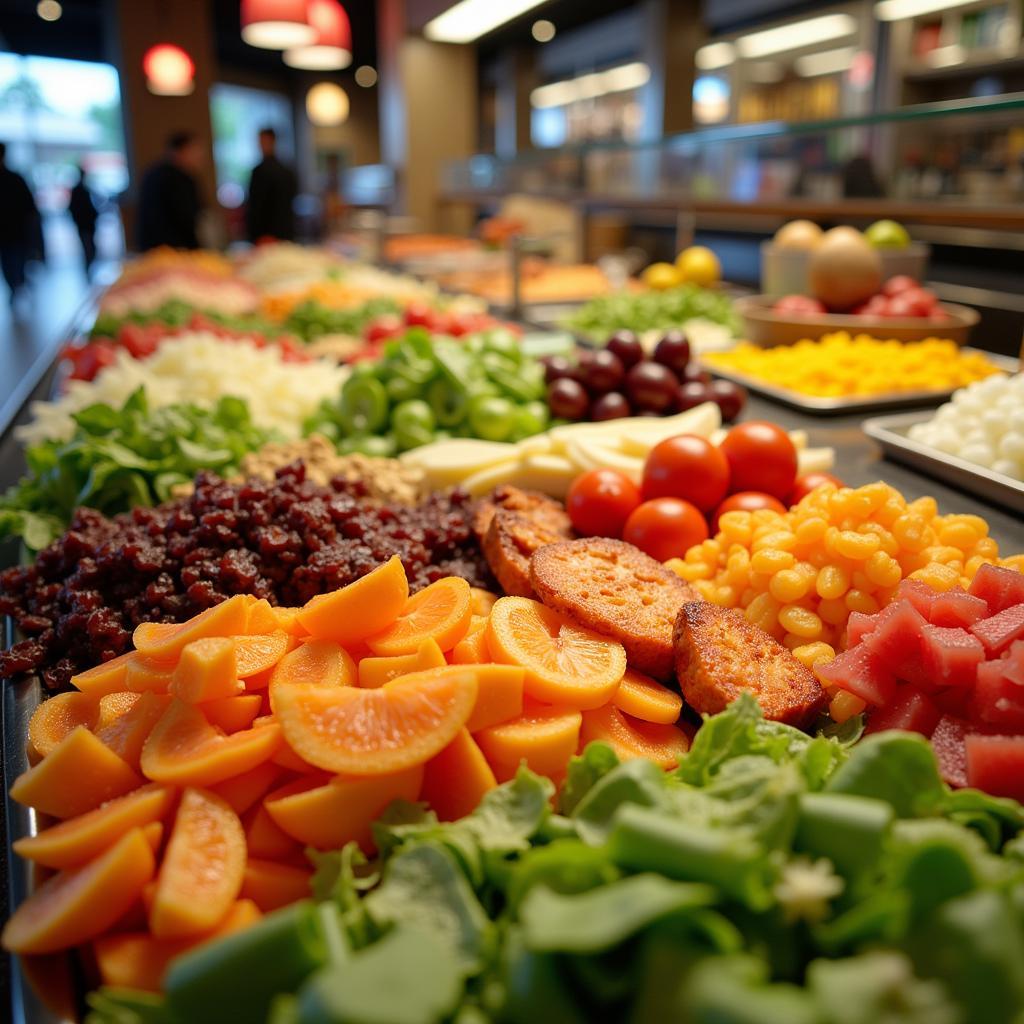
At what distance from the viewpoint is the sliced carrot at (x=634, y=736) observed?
1175 mm

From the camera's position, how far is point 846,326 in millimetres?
2990

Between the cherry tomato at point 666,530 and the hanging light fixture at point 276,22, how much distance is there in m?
6.62

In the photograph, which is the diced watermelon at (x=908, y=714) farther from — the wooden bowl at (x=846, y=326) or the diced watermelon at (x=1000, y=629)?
the wooden bowl at (x=846, y=326)

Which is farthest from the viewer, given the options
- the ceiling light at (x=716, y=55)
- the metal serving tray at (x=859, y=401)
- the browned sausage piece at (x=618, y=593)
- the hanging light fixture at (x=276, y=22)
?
the ceiling light at (x=716, y=55)

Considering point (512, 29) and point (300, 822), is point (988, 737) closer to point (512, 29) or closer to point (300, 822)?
point (300, 822)

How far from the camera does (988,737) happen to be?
1020mm

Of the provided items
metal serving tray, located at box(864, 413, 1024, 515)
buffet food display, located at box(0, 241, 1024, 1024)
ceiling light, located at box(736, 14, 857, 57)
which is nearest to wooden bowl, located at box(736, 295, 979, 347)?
metal serving tray, located at box(864, 413, 1024, 515)

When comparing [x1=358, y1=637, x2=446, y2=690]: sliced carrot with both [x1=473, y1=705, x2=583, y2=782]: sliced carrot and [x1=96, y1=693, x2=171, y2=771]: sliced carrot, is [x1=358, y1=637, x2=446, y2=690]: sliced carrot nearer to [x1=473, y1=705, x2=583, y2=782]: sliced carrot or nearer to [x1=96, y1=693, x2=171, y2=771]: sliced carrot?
[x1=473, y1=705, x2=583, y2=782]: sliced carrot

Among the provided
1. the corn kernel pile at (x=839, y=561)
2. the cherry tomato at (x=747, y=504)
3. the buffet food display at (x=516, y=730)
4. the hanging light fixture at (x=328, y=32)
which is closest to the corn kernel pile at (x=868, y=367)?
the buffet food display at (x=516, y=730)

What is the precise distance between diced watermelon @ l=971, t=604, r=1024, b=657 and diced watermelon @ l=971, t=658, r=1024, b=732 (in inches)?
1.6

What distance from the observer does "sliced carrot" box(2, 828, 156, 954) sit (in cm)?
88

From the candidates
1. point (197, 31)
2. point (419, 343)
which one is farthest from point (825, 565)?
point (197, 31)

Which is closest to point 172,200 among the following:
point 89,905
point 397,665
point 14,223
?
point 14,223

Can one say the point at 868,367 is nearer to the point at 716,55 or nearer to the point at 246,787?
the point at 246,787
